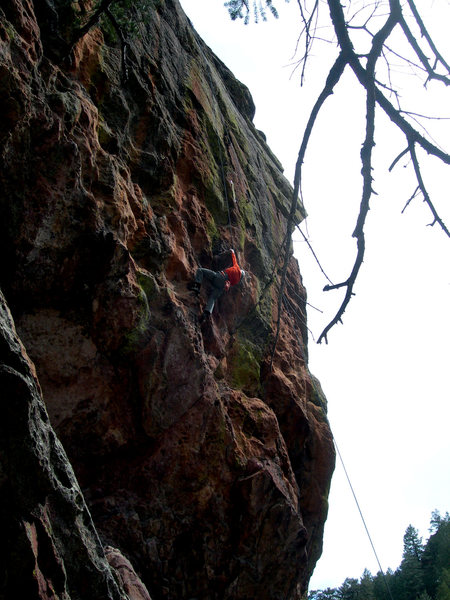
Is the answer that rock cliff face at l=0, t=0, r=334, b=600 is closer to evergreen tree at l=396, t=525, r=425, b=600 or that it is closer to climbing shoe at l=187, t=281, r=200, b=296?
climbing shoe at l=187, t=281, r=200, b=296

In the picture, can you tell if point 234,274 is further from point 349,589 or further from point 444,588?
point 349,589

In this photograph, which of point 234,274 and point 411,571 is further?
point 411,571

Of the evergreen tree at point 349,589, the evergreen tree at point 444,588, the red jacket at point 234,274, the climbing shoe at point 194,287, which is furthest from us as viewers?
the evergreen tree at point 349,589

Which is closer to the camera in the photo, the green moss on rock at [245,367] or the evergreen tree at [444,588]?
the green moss on rock at [245,367]

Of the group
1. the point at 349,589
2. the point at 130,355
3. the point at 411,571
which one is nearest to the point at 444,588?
the point at 411,571

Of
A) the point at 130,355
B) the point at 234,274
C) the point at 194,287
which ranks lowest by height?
the point at 130,355

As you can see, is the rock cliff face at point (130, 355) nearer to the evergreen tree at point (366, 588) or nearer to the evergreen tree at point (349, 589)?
the evergreen tree at point (366, 588)

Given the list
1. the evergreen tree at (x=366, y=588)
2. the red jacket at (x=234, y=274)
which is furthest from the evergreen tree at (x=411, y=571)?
the red jacket at (x=234, y=274)

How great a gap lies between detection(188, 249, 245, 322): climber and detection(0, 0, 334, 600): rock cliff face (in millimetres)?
125

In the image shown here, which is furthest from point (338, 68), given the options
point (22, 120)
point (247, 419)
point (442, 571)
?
point (442, 571)

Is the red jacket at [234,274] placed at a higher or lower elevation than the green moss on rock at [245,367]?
higher

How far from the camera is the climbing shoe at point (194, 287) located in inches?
302

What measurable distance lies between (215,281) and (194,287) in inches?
20.0

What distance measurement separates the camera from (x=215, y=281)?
26.6ft
